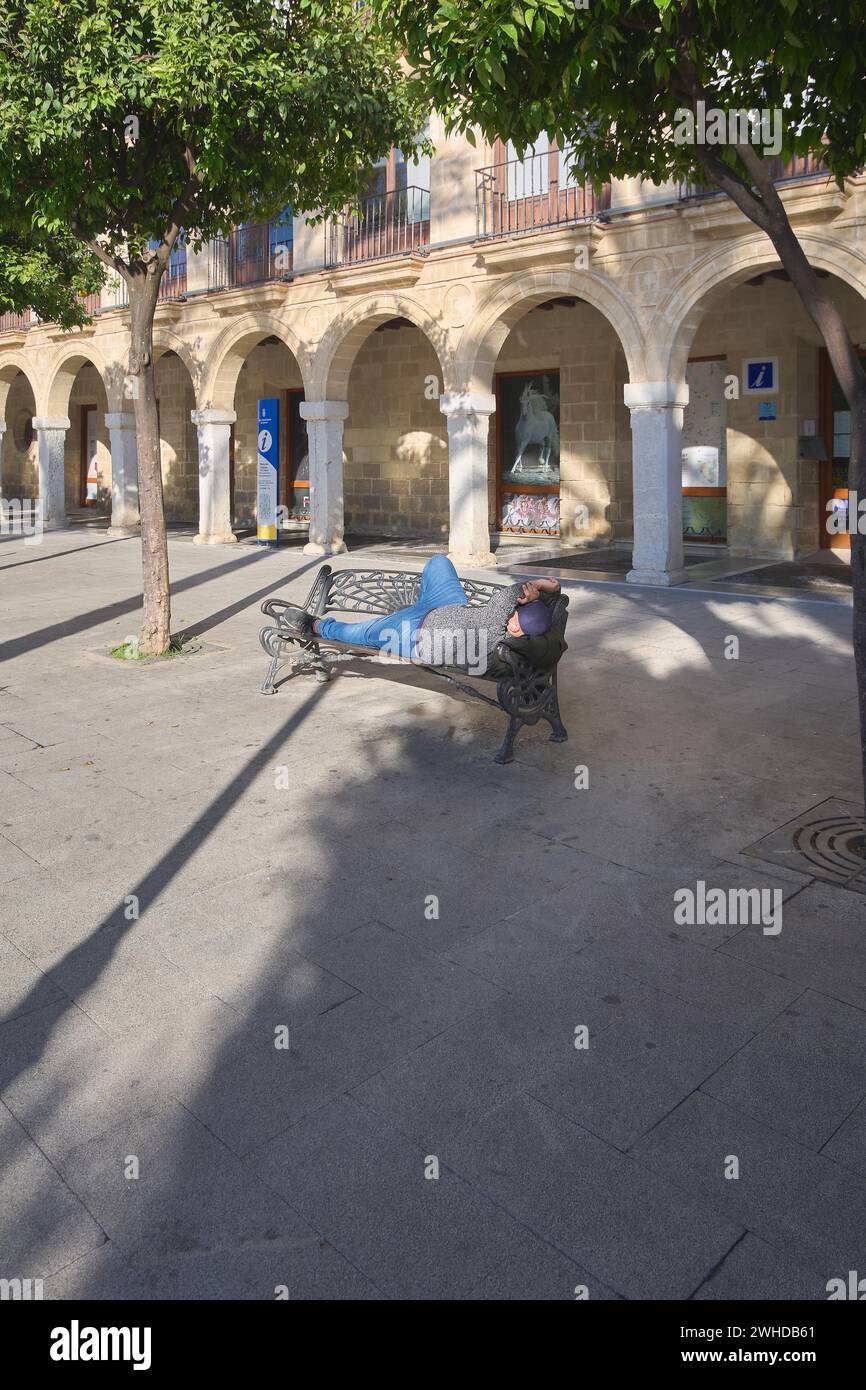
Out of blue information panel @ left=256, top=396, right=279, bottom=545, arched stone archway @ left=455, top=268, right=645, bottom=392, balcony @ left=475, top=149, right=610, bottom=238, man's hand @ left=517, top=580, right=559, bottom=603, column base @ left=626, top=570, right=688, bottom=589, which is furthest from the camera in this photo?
blue information panel @ left=256, top=396, right=279, bottom=545

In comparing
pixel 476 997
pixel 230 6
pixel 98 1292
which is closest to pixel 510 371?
pixel 230 6

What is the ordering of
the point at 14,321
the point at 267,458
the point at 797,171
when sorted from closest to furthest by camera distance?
the point at 797,171 → the point at 267,458 → the point at 14,321

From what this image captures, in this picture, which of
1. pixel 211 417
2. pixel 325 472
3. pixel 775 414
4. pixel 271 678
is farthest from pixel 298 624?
pixel 211 417

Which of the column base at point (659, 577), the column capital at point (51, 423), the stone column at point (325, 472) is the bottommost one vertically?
the column base at point (659, 577)

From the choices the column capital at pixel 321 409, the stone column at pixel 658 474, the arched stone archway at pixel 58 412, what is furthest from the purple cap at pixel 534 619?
the arched stone archway at pixel 58 412

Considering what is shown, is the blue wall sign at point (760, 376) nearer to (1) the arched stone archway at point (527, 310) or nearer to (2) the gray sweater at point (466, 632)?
(1) the arched stone archway at point (527, 310)

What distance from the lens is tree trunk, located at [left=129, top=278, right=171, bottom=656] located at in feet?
29.1

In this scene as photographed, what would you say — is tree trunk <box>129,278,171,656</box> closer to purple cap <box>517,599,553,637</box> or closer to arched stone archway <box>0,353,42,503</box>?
purple cap <box>517,599,553,637</box>

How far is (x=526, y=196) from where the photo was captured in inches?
575

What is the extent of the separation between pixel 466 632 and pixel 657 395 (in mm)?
7720

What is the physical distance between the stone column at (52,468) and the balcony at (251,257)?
576 centimetres

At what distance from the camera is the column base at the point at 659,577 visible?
513 inches

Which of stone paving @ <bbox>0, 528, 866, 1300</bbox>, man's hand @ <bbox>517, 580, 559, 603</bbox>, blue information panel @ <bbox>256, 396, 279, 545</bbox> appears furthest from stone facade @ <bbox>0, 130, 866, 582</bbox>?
stone paving @ <bbox>0, 528, 866, 1300</bbox>

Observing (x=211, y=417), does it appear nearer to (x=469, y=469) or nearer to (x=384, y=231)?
(x=384, y=231)
